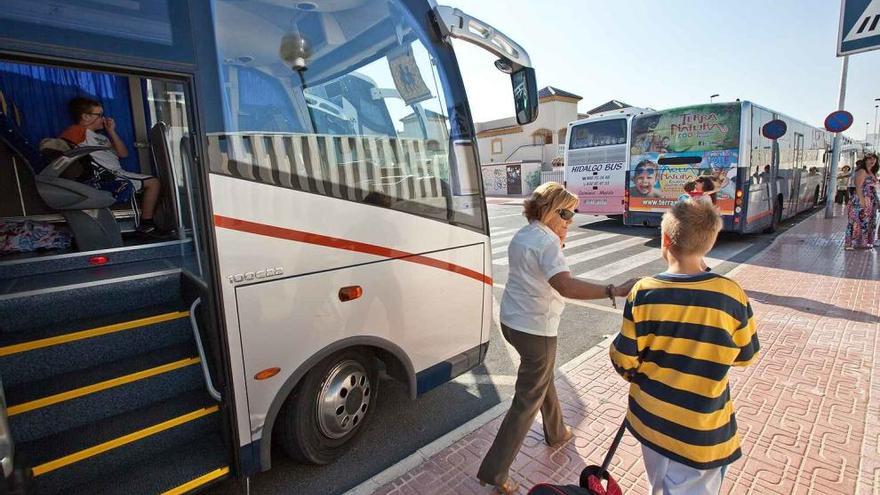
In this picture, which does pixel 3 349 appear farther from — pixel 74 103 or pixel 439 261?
pixel 74 103

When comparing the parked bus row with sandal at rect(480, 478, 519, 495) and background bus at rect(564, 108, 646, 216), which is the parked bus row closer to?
background bus at rect(564, 108, 646, 216)

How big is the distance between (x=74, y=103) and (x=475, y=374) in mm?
4749

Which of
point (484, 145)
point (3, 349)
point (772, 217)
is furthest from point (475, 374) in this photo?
point (484, 145)

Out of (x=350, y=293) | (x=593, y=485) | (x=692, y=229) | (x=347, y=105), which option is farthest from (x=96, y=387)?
(x=692, y=229)

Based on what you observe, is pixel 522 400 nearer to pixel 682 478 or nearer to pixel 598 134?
pixel 682 478

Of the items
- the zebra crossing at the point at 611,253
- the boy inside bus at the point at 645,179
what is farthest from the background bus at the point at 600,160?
the zebra crossing at the point at 611,253

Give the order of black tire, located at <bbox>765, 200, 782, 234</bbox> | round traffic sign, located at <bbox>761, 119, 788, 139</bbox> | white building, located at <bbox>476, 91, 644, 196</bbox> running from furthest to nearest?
white building, located at <bbox>476, 91, 644, 196</bbox>, black tire, located at <bbox>765, 200, 782, 234</bbox>, round traffic sign, located at <bbox>761, 119, 788, 139</bbox>

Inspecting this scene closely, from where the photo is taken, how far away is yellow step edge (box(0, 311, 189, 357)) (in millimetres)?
2348

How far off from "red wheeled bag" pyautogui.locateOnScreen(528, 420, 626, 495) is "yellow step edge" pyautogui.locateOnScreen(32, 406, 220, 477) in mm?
1884

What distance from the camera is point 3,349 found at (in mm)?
2305

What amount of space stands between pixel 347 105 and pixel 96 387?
6.97 feet

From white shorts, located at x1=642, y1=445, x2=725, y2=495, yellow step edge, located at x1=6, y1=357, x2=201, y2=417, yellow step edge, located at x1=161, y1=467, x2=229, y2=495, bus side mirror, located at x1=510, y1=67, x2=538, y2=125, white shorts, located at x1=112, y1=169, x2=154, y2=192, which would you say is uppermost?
bus side mirror, located at x1=510, y1=67, x2=538, y2=125

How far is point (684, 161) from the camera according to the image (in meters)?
9.59

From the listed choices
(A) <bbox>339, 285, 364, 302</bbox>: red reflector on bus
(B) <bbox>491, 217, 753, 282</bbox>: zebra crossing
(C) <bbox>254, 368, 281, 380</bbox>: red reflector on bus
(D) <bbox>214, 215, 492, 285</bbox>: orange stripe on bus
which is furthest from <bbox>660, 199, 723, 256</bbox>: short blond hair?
(B) <bbox>491, 217, 753, 282</bbox>: zebra crossing
